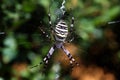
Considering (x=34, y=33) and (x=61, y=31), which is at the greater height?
(x=61, y=31)

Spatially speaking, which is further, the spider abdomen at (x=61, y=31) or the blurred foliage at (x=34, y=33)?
the blurred foliage at (x=34, y=33)

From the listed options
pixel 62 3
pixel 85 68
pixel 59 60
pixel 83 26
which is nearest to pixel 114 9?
pixel 83 26

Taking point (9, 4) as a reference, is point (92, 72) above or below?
below

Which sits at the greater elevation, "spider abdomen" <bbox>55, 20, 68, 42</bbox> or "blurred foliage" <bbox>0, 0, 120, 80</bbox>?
"spider abdomen" <bbox>55, 20, 68, 42</bbox>

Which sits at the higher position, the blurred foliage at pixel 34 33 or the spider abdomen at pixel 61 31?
the spider abdomen at pixel 61 31

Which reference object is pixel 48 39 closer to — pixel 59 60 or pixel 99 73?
pixel 59 60

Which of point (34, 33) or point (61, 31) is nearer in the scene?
point (61, 31)

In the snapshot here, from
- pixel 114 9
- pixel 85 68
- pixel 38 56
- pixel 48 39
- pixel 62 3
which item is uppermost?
pixel 62 3

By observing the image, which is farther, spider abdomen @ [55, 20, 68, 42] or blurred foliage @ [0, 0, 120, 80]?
blurred foliage @ [0, 0, 120, 80]
